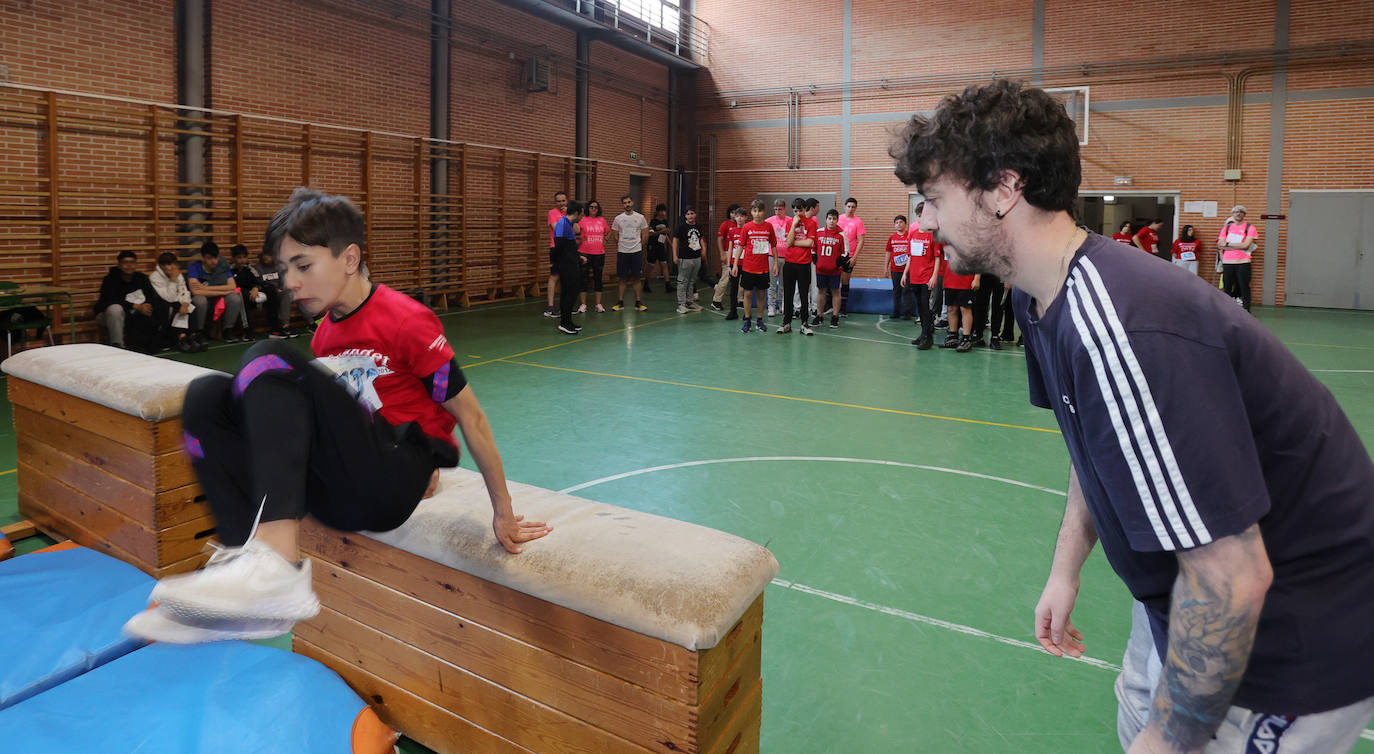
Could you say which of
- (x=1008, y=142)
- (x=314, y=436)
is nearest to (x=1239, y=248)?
(x=1008, y=142)

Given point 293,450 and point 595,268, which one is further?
point 595,268

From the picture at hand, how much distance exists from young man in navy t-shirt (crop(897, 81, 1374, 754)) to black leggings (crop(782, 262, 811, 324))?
31.2 feet

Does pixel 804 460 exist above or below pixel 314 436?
below

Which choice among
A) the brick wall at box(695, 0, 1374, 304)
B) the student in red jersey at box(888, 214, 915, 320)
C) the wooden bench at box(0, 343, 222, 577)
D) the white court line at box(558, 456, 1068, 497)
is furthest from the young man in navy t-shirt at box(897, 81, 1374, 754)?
the brick wall at box(695, 0, 1374, 304)

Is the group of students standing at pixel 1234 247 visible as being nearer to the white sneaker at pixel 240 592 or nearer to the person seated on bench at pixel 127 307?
the person seated on bench at pixel 127 307

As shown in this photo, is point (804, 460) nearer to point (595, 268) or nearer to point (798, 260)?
point (798, 260)

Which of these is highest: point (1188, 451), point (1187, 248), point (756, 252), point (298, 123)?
point (298, 123)

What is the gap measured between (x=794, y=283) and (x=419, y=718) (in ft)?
30.0

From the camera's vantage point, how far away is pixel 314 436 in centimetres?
191

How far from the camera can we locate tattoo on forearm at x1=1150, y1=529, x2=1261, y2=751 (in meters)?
1.01

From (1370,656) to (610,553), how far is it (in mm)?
1445

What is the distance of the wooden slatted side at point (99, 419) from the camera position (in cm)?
315

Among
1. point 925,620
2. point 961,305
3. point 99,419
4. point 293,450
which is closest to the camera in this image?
point 293,450

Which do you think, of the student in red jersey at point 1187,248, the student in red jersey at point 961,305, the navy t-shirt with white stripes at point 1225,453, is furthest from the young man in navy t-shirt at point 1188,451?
the student in red jersey at point 1187,248
